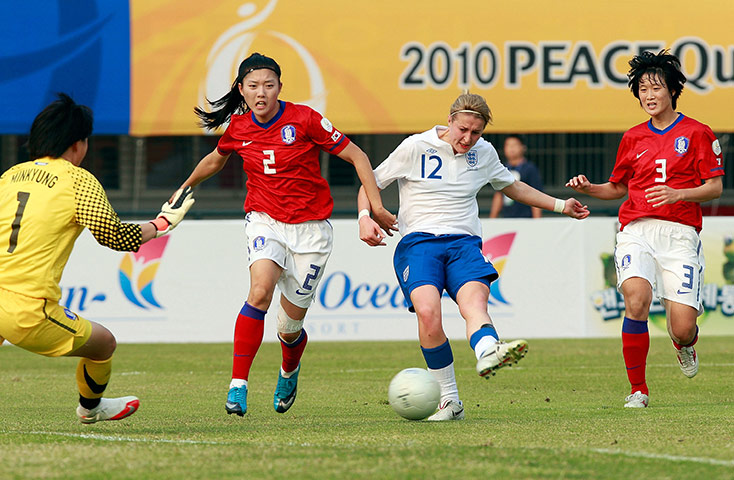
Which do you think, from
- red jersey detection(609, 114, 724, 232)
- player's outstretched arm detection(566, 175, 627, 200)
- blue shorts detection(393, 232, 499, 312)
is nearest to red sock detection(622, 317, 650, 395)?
red jersey detection(609, 114, 724, 232)

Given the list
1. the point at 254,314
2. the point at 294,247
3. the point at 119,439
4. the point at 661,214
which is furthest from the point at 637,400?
the point at 119,439

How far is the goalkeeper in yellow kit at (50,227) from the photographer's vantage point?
5.94 m

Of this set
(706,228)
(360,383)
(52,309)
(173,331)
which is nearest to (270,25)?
(173,331)

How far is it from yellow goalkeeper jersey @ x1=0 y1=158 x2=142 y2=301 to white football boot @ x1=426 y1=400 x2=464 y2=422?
228cm

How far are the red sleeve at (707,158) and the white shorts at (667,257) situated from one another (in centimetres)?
42

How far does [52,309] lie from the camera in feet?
19.7

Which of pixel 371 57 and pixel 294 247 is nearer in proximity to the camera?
pixel 294 247

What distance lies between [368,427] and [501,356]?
2.90ft

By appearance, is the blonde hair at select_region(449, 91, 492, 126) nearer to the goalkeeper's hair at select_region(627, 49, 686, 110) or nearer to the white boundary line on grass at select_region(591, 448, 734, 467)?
the goalkeeper's hair at select_region(627, 49, 686, 110)

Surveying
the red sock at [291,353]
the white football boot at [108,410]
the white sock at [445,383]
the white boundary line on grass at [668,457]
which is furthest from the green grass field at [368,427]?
Answer: the red sock at [291,353]

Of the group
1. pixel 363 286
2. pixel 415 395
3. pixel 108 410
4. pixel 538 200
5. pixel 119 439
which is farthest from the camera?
pixel 363 286

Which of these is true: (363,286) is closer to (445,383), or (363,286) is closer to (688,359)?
(688,359)

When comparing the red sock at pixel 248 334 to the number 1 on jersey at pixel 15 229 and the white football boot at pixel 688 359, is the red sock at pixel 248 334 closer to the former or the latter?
the number 1 on jersey at pixel 15 229

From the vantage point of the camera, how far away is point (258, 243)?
25.7 feet
